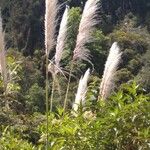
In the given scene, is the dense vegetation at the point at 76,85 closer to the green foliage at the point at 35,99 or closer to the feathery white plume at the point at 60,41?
the green foliage at the point at 35,99

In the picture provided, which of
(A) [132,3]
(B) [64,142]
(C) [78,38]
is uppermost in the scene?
(C) [78,38]

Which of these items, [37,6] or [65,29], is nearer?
[65,29]

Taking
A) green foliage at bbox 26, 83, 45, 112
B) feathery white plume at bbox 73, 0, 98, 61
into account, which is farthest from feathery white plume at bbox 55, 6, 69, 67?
green foliage at bbox 26, 83, 45, 112

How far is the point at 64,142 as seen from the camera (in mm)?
2201

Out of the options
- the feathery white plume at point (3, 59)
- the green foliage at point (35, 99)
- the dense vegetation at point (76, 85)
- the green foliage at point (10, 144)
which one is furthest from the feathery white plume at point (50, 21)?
the green foliage at point (35, 99)

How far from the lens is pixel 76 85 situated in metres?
18.2

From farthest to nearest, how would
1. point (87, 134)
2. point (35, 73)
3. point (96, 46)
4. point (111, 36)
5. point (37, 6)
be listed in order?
point (37, 6)
point (111, 36)
point (96, 46)
point (35, 73)
point (87, 134)

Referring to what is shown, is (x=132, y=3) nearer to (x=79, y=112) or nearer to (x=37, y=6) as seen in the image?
(x=37, y=6)

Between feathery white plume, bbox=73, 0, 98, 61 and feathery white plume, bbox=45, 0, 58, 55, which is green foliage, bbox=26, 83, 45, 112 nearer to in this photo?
feathery white plume, bbox=73, 0, 98, 61

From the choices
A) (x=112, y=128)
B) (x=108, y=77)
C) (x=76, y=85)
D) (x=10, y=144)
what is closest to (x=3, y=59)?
(x=10, y=144)

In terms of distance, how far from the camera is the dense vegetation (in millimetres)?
2170

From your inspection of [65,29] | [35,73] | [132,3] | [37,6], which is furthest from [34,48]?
[65,29]

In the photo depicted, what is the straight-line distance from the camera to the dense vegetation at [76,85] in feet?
7.12

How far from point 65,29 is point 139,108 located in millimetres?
914
